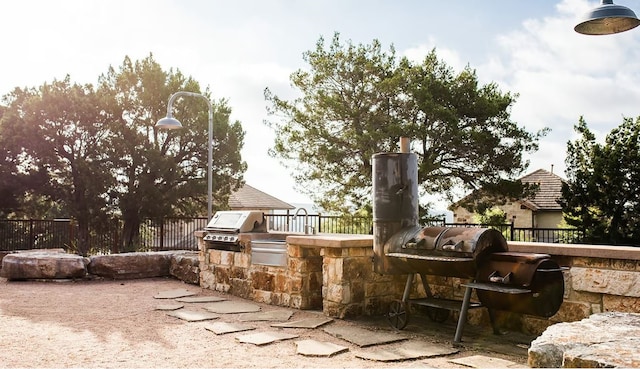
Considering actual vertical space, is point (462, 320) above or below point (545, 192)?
below

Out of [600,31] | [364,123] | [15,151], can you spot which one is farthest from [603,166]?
[15,151]

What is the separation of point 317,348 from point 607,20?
415cm

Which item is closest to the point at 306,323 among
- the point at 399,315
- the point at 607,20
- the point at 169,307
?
the point at 399,315

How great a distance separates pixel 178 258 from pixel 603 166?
50.1 feet

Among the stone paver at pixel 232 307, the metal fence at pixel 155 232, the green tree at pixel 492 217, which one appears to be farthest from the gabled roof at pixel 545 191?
the stone paver at pixel 232 307

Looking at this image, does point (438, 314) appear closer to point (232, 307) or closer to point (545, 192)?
point (232, 307)

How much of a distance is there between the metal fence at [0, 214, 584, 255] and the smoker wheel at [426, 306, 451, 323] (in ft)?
22.3

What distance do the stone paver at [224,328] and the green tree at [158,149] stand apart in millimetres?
16584

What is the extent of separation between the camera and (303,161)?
22.8m

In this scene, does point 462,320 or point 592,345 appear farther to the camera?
point 462,320

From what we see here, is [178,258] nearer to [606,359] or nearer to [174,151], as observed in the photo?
[606,359]

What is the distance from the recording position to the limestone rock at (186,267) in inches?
380

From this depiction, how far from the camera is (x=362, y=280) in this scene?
644cm

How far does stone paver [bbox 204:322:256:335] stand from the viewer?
222 inches
